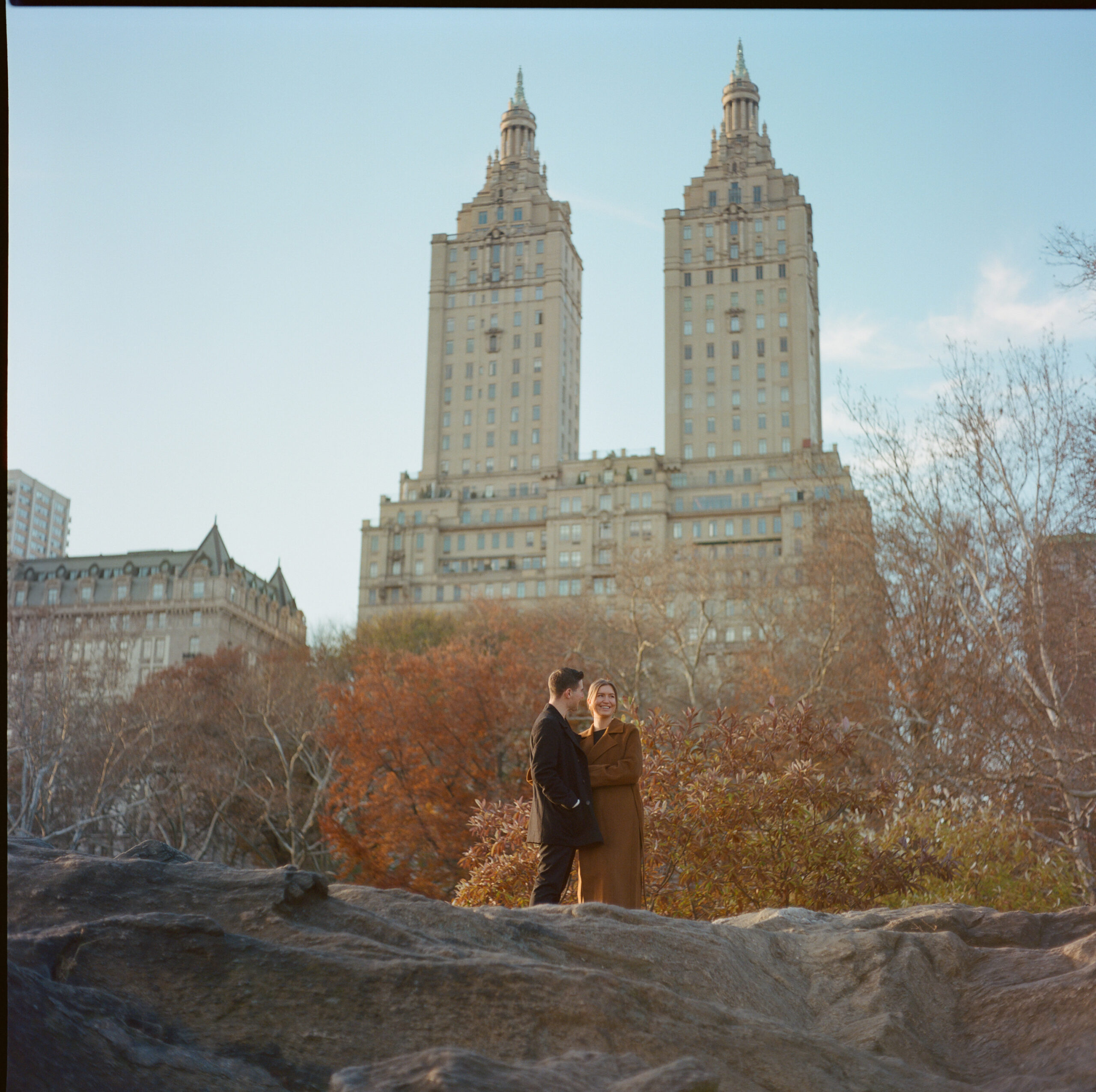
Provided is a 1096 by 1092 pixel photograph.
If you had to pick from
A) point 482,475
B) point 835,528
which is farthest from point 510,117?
point 835,528

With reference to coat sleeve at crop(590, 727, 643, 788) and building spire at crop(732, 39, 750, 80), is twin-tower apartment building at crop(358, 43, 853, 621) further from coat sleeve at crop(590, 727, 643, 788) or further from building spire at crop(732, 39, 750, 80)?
coat sleeve at crop(590, 727, 643, 788)

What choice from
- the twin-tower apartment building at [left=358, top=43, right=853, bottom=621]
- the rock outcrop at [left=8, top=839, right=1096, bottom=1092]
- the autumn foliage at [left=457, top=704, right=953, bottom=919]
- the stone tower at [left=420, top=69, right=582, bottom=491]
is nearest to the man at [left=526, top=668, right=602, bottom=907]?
the rock outcrop at [left=8, top=839, right=1096, bottom=1092]

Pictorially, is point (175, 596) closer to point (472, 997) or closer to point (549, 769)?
point (549, 769)

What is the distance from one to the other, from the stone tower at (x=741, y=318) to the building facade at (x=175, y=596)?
3729 cm

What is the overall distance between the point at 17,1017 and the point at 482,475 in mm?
106688

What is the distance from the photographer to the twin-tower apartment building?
3920 inches

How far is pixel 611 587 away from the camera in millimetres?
93125

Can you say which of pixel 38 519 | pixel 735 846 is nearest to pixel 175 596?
pixel 38 519

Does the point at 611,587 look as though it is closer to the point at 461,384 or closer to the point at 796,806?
the point at 461,384

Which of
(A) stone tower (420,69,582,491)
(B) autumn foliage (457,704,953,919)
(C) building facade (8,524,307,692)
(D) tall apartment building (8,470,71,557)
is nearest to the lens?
(B) autumn foliage (457,704,953,919)

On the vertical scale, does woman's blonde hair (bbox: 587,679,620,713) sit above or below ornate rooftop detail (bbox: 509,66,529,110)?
below

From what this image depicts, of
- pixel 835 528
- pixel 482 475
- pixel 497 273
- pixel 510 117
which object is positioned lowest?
pixel 835 528

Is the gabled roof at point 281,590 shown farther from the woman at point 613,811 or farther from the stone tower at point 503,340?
the woman at point 613,811

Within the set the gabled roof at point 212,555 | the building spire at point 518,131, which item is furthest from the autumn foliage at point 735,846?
the building spire at point 518,131
